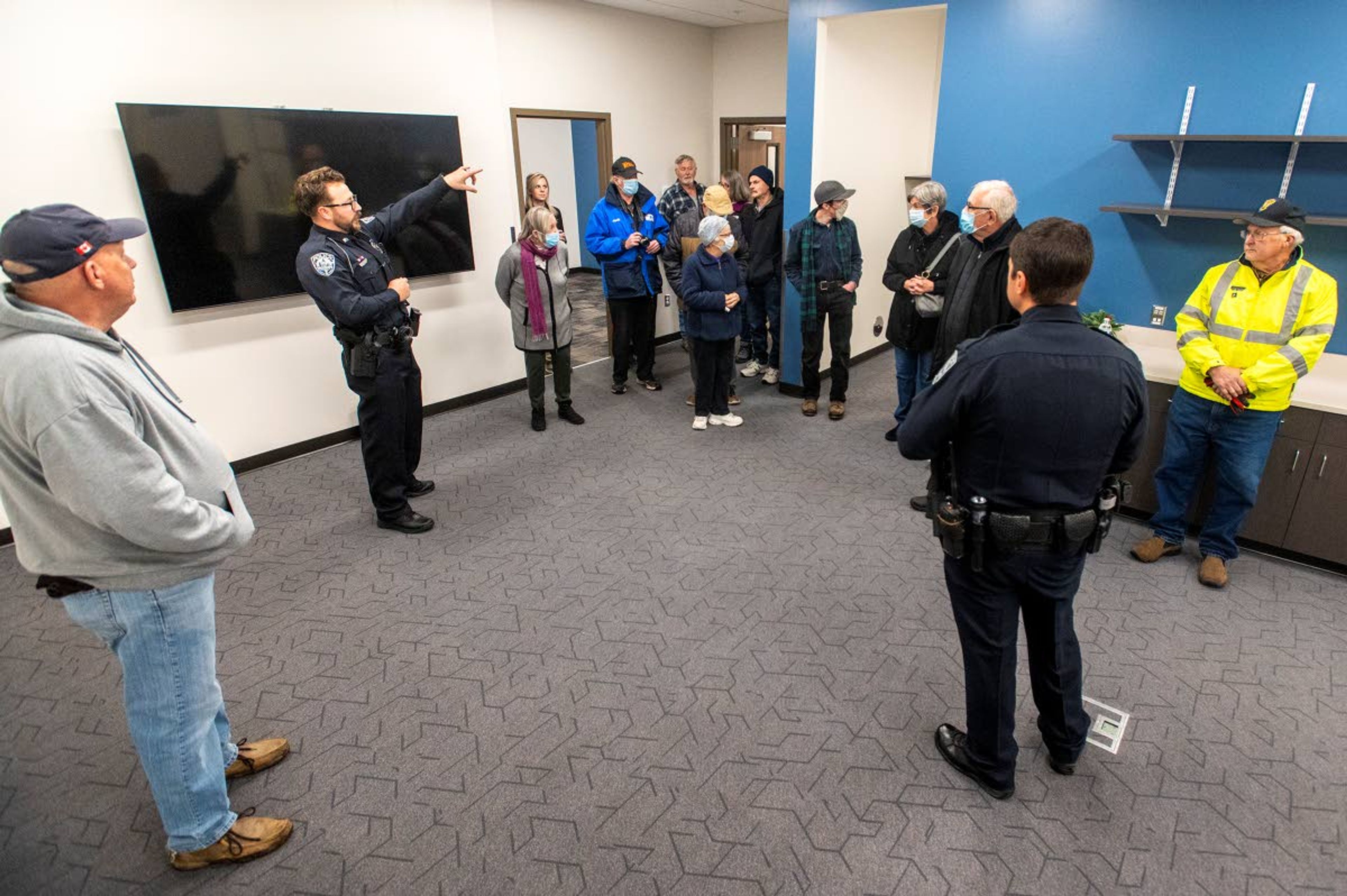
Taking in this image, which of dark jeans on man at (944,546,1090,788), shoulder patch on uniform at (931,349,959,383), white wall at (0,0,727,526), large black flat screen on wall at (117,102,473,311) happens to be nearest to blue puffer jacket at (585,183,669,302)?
white wall at (0,0,727,526)

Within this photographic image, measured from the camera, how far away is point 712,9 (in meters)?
5.52

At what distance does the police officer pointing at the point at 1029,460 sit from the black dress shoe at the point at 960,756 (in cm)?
11

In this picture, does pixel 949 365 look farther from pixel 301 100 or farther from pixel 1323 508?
pixel 301 100

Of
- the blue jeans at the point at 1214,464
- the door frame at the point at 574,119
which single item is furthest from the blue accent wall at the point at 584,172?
the blue jeans at the point at 1214,464

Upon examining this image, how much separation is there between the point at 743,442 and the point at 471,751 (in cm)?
→ 272

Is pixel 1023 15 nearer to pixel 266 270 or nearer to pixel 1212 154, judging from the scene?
pixel 1212 154

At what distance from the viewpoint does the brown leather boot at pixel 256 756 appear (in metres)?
2.08

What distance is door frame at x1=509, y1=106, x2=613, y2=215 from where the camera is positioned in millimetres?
5070

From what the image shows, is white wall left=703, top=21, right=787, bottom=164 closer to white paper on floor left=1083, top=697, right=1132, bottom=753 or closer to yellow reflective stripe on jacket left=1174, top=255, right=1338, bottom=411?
yellow reflective stripe on jacket left=1174, top=255, right=1338, bottom=411

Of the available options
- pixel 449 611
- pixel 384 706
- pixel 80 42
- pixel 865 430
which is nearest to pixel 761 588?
pixel 449 611

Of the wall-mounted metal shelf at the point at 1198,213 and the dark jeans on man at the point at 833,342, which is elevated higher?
the wall-mounted metal shelf at the point at 1198,213

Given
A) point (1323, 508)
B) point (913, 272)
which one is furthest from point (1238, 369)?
point (913, 272)

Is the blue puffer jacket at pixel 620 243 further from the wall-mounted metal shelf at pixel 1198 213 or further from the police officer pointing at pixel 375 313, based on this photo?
the wall-mounted metal shelf at pixel 1198 213

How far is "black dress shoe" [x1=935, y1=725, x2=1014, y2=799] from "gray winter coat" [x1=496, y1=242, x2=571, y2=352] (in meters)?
3.27
